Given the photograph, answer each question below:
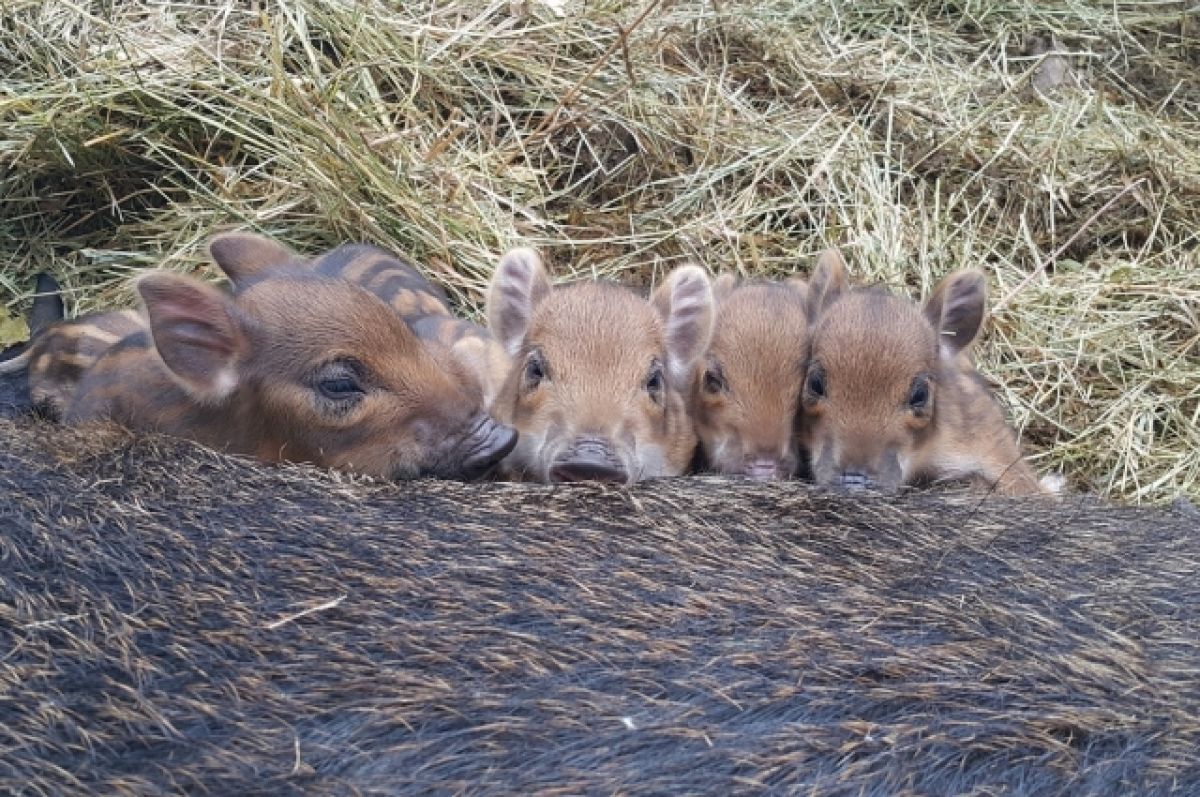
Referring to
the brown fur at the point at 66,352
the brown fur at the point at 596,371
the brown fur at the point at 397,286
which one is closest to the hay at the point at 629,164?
the brown fur at the point at 397,286

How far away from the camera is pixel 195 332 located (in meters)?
3.14

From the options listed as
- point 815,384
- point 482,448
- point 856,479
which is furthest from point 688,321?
point 482,448

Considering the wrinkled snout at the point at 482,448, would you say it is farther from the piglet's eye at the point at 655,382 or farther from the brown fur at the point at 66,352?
the brown fur at the point at 66,352

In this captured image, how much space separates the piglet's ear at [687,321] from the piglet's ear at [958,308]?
26.4 inches

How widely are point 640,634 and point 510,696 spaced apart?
0.89ft

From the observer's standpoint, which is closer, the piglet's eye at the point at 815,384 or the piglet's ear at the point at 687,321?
the piglet's eye at the point at 815,384

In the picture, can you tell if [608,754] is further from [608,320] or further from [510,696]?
[608,320]

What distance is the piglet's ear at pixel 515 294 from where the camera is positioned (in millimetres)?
3943

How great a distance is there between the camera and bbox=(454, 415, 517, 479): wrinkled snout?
10.1 feet

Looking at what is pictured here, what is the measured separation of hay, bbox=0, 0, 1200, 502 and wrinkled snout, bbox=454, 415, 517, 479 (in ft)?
5.26

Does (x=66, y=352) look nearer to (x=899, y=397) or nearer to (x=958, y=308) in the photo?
(x=899, y=397)

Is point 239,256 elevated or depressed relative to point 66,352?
elevated

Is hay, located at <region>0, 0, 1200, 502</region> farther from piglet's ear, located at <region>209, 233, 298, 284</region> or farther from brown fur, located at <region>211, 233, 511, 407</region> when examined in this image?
piglet's ear, located at <region>209, 233, 298, 284</region>

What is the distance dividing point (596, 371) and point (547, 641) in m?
1.38
